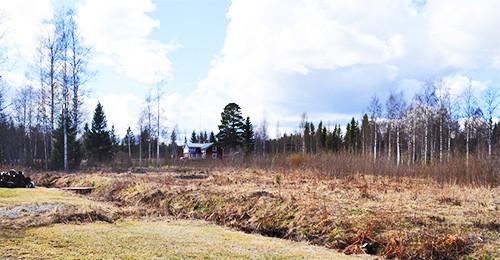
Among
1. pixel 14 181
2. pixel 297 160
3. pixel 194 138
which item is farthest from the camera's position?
pixel 194 138

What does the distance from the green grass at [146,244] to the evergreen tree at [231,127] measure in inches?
2530

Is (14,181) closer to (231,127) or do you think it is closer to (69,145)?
(69,145)

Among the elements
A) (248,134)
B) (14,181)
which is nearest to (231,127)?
(248,134)

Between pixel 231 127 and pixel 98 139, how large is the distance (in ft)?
78.5

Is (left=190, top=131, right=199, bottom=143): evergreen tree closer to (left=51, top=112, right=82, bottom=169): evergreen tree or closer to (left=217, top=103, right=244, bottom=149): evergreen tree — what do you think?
(left=217, top=103, right=244, bottom=149): evergreen tree

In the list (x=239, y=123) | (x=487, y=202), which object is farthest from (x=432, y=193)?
(x=239, y=123)

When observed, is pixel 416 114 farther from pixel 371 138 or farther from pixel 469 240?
pixel 469 240

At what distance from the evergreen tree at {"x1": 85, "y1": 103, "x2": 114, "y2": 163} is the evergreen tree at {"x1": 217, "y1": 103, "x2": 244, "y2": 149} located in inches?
825

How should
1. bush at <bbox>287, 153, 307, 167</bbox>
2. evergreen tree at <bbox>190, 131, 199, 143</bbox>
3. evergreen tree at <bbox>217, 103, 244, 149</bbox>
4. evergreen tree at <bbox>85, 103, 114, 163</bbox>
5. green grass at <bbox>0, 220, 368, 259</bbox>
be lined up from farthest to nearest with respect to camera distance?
evergreen tree at <bbox>190, 131, 199, 143</bbox>
evergreen tree at <bbox>217, 103, 244, 149</bbox>
evergreen tree at <bbox>85, 103, 114, 163</bbox>
bush at <bbox>287, 153, 307, 167</bbox>
green grass at <bbox>0, 220, 368, 259</bbox>

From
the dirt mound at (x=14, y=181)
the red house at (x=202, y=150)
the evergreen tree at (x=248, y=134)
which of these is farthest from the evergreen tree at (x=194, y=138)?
the dirt mound at (x=14, y=181)

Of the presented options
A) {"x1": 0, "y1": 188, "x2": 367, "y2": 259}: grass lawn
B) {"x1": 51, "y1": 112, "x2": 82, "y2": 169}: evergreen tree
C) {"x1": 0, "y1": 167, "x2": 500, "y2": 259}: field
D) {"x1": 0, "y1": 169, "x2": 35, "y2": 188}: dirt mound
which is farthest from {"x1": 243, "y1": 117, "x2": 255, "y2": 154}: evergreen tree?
{"x1": 0, "y1": 188, "x2": 367, "y2": 259}: grass lawn

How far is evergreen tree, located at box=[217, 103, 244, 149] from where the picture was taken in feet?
252

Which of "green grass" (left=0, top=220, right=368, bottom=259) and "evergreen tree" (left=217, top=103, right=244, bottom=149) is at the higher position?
"evergreen tree" (left=217, top=103, right=244, bottom=149)

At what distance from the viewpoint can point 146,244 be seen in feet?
32.6
